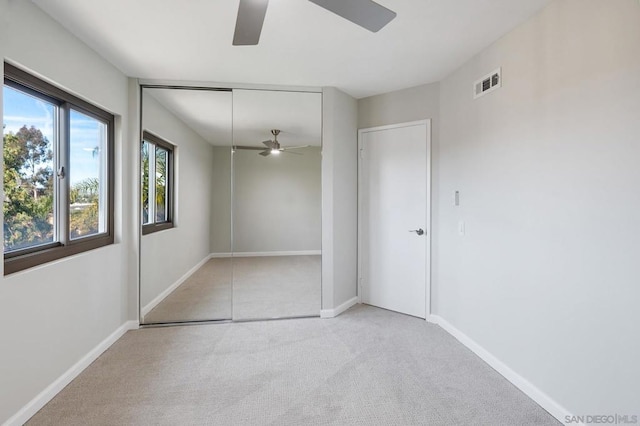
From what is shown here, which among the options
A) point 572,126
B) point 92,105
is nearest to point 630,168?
point 572,126

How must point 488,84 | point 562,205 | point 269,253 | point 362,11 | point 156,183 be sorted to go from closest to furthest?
point 362,11, point 562,205, point 488,84, point 156,183, point 269,253

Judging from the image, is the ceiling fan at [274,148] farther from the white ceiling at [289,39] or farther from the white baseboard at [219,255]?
the white baseboard at [219,255]

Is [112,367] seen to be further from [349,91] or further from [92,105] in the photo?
[349,91]

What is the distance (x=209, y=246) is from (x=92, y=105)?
1871 millimetres

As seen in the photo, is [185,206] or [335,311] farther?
[185,206]

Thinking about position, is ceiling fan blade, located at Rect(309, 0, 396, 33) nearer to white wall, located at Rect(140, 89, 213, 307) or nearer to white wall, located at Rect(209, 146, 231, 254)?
white wall, located at Rect(209, 146, 231, 254)

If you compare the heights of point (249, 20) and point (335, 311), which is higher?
point (249, 20)

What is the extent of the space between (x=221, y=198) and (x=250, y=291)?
3.70ft

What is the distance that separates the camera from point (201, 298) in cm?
378

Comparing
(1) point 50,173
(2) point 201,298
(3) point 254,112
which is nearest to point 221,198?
(3) point 254,112

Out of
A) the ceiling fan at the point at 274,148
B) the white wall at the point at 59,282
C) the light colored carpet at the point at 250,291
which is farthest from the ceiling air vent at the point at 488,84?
the white wall at the point at 59,282

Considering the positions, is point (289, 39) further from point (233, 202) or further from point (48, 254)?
point (48, 254)

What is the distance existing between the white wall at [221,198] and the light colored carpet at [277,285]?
285 mm

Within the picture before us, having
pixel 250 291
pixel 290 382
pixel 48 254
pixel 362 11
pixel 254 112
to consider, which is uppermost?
pixel 254 112
